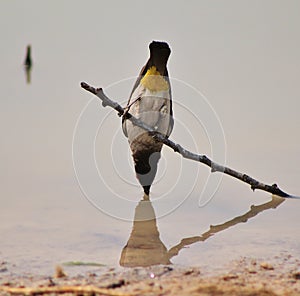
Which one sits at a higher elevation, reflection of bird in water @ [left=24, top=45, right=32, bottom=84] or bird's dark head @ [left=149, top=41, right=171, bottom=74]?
reflection of bird in water @ [left=24, top=45, right=32, bottom=84]

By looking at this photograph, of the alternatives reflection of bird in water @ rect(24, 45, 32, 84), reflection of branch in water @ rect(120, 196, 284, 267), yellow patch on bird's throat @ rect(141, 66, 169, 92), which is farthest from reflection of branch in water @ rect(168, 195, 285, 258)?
reflection of bird in water @ rect(24, 45, 32, 84)

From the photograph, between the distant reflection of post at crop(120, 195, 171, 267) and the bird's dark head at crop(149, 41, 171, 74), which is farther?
the bird's dark head at crop(149, 41, 171, 74)

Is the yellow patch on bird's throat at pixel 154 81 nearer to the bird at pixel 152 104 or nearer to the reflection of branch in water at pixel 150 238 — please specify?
the bird at pixel 152 104

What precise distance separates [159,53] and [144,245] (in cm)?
193

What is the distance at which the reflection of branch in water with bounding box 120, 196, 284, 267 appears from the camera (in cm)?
424

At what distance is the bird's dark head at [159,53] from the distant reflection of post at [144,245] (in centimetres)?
123

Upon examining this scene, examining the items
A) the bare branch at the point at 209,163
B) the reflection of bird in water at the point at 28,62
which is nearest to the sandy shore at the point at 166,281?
the bare branch at the point at 209,163

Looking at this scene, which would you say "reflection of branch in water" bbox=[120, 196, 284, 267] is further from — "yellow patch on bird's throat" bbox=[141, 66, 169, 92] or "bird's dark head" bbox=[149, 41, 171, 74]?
"bird's dark head" bbox=[149, 41, 171, 74]

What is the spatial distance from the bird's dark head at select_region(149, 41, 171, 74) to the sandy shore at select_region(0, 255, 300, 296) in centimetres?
226

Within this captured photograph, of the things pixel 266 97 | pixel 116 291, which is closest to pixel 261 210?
pixel 116 291

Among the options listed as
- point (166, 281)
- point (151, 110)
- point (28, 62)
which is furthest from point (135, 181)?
point (28, 62)

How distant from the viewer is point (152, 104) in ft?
19.2

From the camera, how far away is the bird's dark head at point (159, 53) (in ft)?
19.2

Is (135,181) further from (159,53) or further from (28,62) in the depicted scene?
(28,62)
